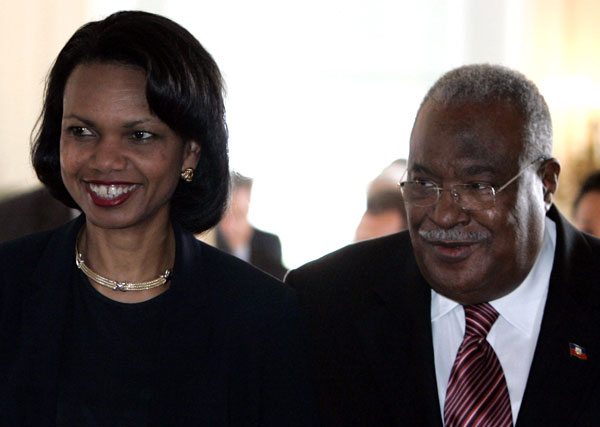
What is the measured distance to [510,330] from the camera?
2291 mm

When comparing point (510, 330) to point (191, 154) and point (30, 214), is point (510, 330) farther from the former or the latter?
point (30, 214)

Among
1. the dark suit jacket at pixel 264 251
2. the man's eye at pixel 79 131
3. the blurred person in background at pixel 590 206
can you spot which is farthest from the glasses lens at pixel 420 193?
the dark suit jacket at pixel 264 251

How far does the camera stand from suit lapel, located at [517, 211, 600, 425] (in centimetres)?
212

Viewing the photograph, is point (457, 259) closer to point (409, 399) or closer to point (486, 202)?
point (486, 202)

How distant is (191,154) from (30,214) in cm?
142

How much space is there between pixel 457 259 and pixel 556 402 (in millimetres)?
397

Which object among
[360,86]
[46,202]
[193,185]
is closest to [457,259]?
[193,185]

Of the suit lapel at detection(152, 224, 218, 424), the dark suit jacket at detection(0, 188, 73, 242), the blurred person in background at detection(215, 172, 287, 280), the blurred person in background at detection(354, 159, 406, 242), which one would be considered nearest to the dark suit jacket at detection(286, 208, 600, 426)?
the suit lapel at detection(152, 224, 218, 424)

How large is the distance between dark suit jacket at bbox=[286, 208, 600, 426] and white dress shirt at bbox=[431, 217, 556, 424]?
41 mm

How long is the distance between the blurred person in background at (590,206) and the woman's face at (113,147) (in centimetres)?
267

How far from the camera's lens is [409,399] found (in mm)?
2209

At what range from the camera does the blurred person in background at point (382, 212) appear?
4.22 m

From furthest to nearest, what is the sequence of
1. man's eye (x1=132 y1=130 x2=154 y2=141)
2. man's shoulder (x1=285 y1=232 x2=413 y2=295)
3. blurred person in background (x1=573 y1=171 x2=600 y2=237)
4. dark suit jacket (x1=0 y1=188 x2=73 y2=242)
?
1. blurred person in background (x1=573 y1=171 x2=600 y2=237)
2. dark suit jacket (x1=0 y1=188 x2=73 y2=242)
3. man's shoulder (x1=285 y1=232 x2=413 y2=295)
4. man's eye (x1=132 y1=130 x2=154 y2=141)

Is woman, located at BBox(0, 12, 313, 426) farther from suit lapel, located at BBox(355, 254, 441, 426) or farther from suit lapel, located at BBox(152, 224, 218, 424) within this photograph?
suit lapel, located at BBox(355, 254, 441, 426)
